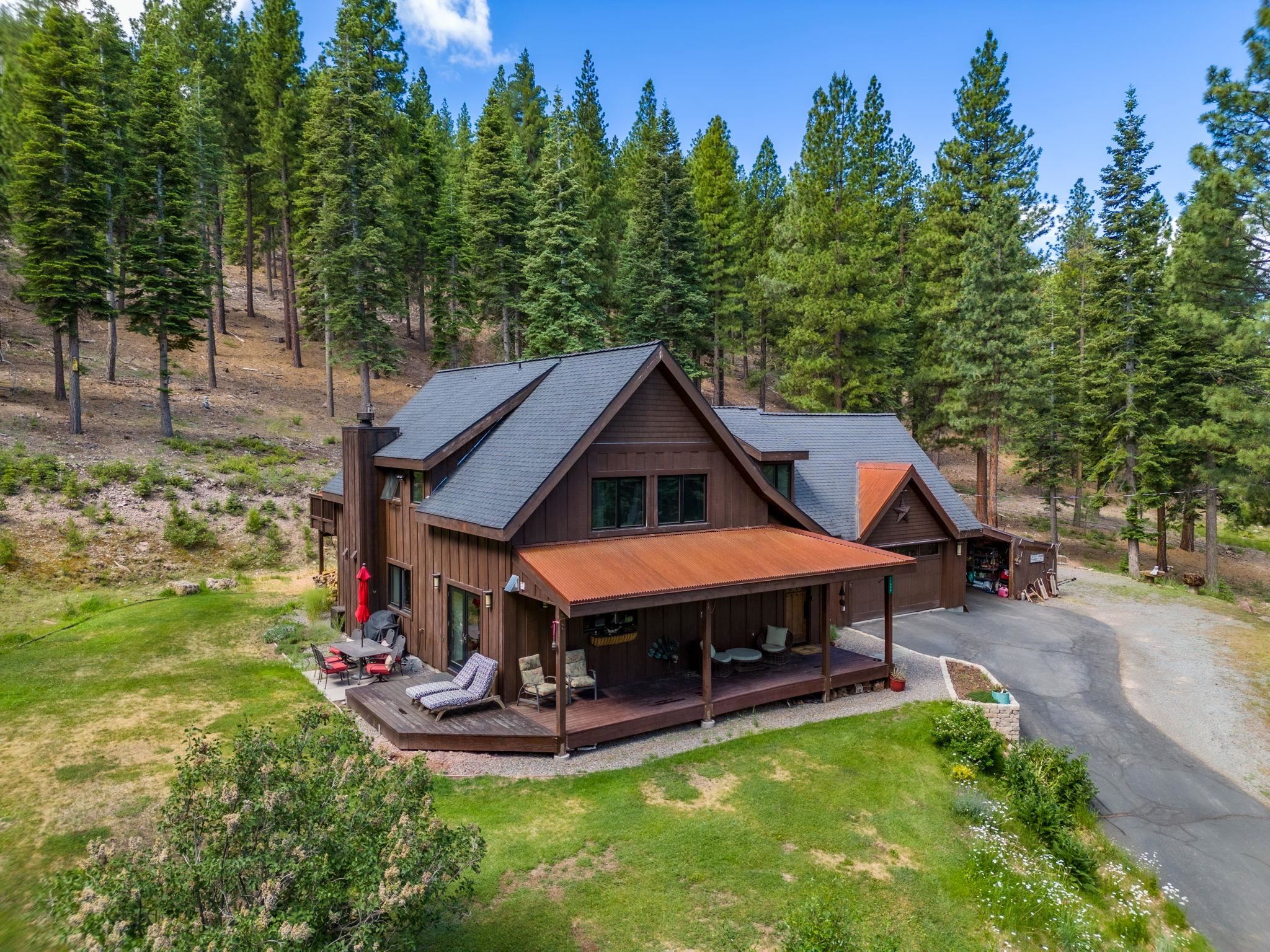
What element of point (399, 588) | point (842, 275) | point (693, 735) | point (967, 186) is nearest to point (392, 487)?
point (399, 588)

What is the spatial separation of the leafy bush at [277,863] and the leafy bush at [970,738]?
8.97m

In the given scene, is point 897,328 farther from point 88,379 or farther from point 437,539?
point 88,379

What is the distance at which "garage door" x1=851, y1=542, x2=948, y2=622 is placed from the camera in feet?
64.0

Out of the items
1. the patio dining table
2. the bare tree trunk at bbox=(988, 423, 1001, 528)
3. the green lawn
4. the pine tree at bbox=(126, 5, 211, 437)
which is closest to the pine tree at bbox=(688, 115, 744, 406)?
the bare tree trunk at bbox=(988, 423, 1001, 528)

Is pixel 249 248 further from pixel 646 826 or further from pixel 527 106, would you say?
pixel 646 826

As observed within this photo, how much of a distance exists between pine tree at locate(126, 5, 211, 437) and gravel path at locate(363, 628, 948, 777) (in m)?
21.1

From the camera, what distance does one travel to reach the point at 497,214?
109 ft

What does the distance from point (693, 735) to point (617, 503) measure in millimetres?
4444

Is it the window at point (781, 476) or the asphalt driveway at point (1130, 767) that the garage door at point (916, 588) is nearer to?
the asphalt driveway at point (1130, 767)

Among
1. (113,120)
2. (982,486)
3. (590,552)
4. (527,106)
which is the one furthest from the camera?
(527,106)

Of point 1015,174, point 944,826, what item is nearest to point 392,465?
point 944,826

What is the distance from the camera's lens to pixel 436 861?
5.25 m

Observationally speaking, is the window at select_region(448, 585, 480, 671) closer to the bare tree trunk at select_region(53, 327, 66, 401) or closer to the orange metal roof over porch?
the orange metal roof over porch

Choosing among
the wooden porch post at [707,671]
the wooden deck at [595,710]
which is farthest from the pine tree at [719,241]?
the wooden porch post at [707,671]
